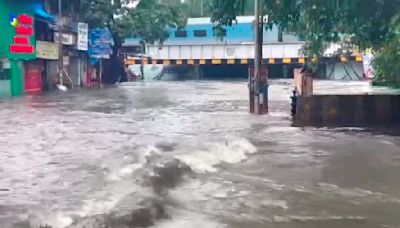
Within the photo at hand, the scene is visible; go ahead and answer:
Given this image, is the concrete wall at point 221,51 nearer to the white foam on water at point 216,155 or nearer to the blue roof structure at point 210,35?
the blue roof structure at point 210,35

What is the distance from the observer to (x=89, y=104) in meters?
24.2

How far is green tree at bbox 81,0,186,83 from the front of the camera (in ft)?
134

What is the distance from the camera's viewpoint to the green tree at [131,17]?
40.8 meters

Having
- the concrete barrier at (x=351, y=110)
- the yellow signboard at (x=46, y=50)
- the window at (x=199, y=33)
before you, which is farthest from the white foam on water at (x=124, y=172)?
the window at (x=199, y=33)

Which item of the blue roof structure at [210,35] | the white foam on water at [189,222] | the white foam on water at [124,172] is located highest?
the blue roof structure at [210,35]

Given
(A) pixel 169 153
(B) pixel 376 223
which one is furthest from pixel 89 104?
(B) pixel 376 223

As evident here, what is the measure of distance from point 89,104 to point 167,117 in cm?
646

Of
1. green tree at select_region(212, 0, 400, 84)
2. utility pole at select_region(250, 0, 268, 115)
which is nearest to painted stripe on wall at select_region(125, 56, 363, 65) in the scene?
utility pole at select_region(250, 0, 268, 115)

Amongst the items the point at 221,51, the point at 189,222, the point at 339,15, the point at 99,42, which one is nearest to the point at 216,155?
the point at 189,222

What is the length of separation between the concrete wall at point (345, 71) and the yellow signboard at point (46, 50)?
27933 millimetres

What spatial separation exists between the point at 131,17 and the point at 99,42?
290 centimetres

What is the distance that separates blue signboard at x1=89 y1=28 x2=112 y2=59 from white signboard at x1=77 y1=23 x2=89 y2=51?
2.05 feet

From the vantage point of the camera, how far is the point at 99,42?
41.8 meters

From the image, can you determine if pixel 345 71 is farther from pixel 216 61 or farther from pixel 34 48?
pixel 34 48
